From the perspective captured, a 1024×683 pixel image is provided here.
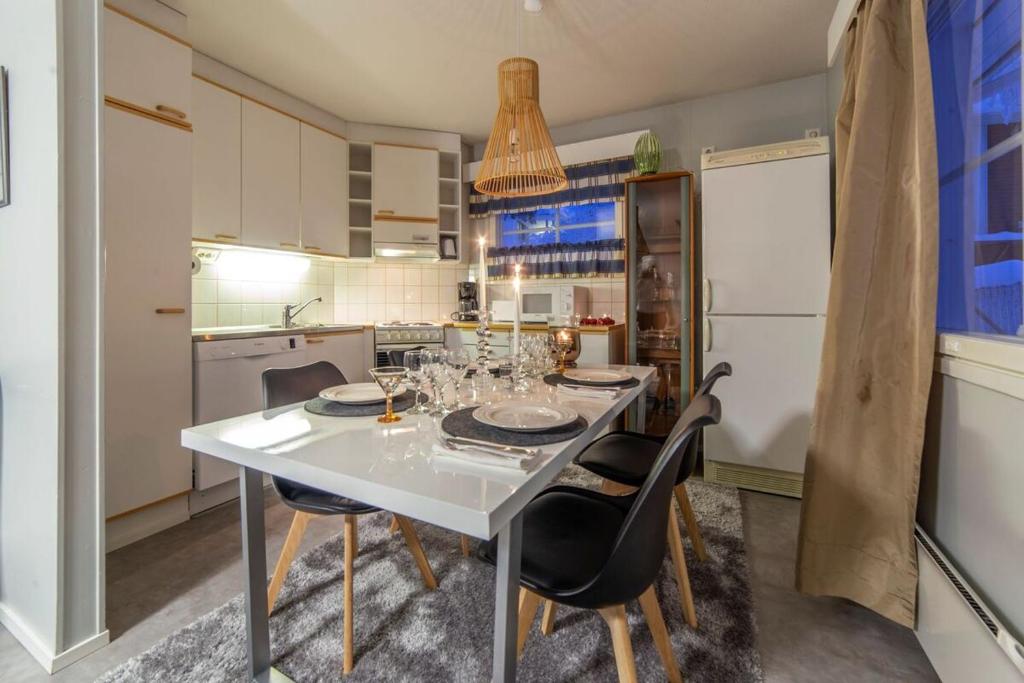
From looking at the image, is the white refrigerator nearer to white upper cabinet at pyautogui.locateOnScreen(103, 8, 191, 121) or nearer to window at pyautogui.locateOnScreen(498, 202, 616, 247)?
window at pyautogui.locateOnScreen(498, 202, 616, 247)

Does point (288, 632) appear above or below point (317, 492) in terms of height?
below

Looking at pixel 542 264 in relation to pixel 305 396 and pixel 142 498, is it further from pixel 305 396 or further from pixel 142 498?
pixel 142 498

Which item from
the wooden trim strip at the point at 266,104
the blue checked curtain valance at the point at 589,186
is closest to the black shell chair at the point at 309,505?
the wooden trim strip at the point at 266,104

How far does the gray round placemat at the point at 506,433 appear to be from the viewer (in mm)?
982

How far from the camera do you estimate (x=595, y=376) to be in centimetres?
173

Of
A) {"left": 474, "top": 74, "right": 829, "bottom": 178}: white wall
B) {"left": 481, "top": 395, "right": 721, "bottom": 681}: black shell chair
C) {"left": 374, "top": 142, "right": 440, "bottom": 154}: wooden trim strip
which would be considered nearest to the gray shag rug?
{"left": 481, "top": 395, "right": 721, "bottom": 681}: black shell chair

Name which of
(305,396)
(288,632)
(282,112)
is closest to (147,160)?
(282,112)

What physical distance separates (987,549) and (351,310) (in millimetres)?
3787

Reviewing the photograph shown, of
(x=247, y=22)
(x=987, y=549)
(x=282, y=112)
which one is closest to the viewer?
(x=987, y=549)

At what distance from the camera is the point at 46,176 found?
130 centimetres

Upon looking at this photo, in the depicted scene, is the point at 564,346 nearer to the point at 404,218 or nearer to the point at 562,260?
the point at 562,260

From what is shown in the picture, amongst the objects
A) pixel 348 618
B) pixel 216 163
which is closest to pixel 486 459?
pixel 348 618

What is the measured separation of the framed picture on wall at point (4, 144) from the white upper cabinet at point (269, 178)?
1338 mm

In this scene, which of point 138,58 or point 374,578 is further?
point 138,58
